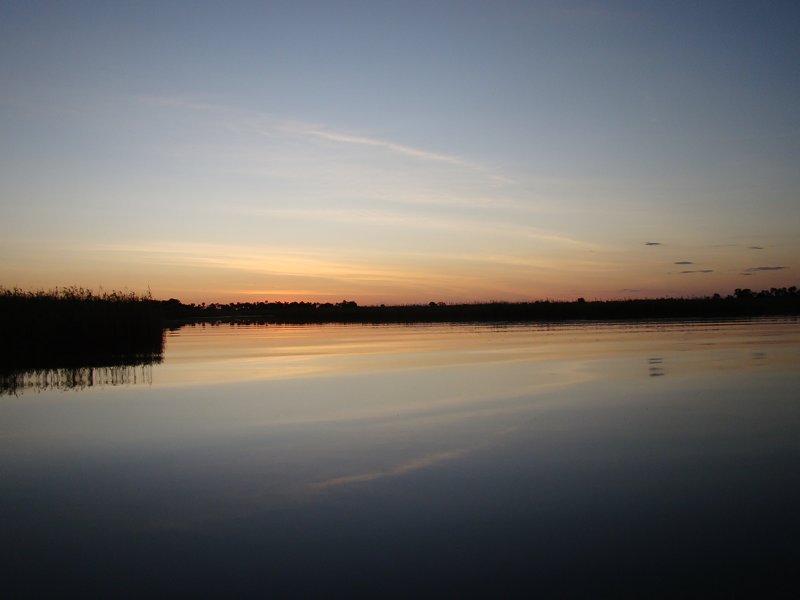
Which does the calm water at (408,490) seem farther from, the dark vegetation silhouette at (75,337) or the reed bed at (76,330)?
the reed bed at (76,330)

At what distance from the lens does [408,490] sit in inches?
213

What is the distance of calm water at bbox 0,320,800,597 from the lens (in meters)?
3.86

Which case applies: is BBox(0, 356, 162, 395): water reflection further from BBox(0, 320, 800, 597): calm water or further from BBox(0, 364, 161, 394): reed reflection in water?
BBox(0, 320, 800, 597): calm water

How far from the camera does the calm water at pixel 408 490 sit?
3857 mm

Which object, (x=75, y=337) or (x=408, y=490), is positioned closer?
(x=408, y=490)

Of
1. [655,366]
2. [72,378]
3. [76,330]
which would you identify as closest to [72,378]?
[72,378]

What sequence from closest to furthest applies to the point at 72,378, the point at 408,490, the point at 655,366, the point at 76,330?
the point at 408,490 < the point at 72,378 < the point at 655,366 < the point at 76,330

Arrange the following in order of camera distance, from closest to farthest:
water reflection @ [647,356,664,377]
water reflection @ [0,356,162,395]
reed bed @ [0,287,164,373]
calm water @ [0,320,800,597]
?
1. calm water @ [0,320,800,597]
2. water reflection @ [0,356,162,395]
3. water reflection @ [647,356,664,377]
4. reed bed @ [0,287,164,373]

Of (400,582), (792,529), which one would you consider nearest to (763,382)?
(792,529)

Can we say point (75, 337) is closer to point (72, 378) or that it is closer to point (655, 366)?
point (72, 378)

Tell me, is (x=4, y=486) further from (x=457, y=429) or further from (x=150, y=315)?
(x=150, y=315)

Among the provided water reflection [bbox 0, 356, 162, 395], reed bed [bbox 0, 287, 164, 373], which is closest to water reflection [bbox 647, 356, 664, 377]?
water reflection [bbox 0, 356, 162, 395]

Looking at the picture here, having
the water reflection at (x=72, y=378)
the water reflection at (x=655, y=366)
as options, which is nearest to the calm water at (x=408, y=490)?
the water reflection at (x=72, y=378)

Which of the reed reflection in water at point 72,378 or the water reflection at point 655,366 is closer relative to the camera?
the reed reflection in water at point 72,378
